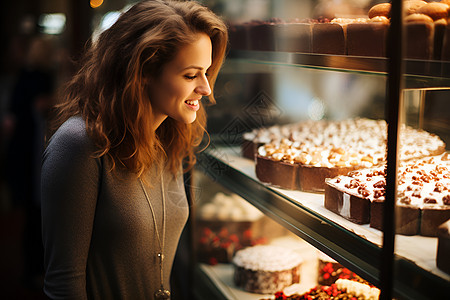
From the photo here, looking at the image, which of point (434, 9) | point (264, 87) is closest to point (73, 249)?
point (434, 9)

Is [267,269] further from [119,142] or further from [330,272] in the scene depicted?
[119,142]

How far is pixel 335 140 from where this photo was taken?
6.00ft

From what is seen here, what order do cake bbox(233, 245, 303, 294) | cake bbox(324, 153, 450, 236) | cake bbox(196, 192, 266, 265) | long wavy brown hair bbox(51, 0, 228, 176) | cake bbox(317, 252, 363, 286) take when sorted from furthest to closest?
cake bbox(196, 192, 266, 265) → cake bbox(233, 245, 303, 294) → cake bbox(317, 252, 363, 286) → long wavy brown hair bbox(51, 0, 228, 176) → cake bbox(324, 153, 450, 236)

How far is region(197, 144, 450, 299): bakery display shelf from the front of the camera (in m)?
1.00

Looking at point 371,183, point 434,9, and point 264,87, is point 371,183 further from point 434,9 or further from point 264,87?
point 264,87

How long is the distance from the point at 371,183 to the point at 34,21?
16.3ft

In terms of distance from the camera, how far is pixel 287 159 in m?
1.61

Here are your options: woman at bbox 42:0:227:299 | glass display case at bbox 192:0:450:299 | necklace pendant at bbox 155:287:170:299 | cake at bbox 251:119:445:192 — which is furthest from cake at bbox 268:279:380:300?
woman at bbox 42:0:227:299

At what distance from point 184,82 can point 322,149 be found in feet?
2.19

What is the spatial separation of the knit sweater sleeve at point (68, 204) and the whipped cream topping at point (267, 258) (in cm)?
88

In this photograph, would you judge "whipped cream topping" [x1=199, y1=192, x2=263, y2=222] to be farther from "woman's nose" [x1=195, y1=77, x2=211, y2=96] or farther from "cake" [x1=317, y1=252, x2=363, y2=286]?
"woman's nose" [x1=195, y1=77, x2=211, y2=96]

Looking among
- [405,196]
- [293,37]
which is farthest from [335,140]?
[405,196]

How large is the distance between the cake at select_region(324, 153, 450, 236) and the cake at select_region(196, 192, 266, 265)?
3.36ft

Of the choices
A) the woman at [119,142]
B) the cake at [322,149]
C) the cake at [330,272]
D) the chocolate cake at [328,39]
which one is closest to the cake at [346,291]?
the cake at [330,272]
